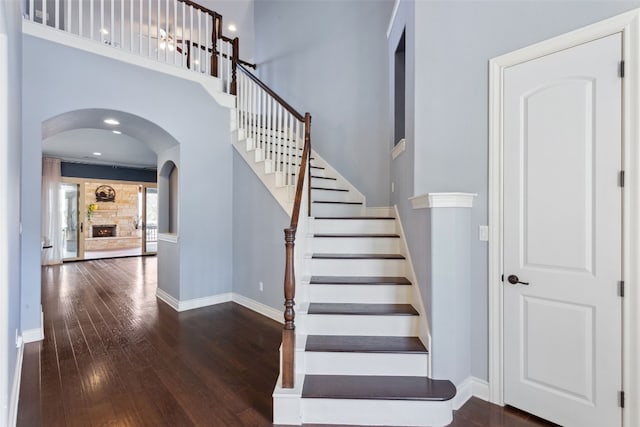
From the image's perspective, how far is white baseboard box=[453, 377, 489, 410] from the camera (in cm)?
219

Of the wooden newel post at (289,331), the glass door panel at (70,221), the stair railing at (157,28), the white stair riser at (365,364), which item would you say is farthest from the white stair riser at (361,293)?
the glass door panel at (70,221)

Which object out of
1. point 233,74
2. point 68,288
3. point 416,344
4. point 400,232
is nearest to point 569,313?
point 416,344

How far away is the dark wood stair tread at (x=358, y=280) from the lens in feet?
8.93

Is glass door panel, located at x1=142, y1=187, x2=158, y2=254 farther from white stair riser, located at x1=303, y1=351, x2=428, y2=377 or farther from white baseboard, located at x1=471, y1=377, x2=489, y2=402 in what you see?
white baseboard, located at x1=471, y1=377, x2=489, y2=402

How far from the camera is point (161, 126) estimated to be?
405cm

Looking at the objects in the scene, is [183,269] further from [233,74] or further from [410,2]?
[410,2]

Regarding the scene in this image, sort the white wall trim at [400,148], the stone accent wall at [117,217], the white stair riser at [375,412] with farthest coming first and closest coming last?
the stone accent wall at [117,217] < the white wall trim at [400,148] < the white stair riser at [375,412]

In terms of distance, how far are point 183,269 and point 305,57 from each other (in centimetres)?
388

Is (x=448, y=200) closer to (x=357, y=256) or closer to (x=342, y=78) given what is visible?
(x=357, y=256)

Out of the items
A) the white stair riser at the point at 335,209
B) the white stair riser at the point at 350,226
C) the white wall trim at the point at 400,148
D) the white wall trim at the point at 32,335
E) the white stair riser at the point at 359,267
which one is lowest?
the white wall trim at the point at 32,335

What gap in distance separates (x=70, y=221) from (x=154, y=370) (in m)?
8.44

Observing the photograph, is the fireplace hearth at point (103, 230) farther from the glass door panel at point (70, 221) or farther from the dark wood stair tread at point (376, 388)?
the dark wood stair tread at point (376, 388)

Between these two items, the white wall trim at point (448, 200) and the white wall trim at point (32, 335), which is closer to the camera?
the white wall trim at point (448, 200)

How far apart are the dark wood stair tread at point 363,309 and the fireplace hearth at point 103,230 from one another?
1130cm
